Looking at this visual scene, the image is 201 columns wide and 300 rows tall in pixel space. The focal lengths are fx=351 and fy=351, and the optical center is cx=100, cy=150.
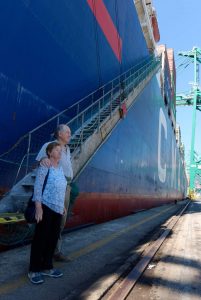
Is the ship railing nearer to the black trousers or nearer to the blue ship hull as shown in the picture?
the blue ship hull

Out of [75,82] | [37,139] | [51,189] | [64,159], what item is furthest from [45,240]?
[75,82]

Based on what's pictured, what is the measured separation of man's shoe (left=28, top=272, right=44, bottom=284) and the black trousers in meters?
0.04

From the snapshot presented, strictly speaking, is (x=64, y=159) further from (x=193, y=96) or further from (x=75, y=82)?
(x=193, y=96)

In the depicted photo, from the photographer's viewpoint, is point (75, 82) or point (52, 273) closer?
point (52, 273)

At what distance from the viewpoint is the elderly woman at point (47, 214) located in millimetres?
3445

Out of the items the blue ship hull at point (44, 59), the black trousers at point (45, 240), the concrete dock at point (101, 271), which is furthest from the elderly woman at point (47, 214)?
the blue ship hull at point (44, 59)

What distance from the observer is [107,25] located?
34.2 feet

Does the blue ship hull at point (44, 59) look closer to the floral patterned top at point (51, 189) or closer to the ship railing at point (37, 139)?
the ship railing at point (37, 139)

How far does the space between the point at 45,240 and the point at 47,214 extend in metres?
0.29

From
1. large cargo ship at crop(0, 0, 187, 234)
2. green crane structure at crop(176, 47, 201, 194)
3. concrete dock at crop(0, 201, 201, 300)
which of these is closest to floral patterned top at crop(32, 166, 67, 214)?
concrete dock at crop(0, 201, 201, 300)

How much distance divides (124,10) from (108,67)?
3.12m

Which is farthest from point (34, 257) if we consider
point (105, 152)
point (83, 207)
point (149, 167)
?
point (149, 167)

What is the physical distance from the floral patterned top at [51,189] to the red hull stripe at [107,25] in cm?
635

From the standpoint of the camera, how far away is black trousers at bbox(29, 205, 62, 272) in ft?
11.4
